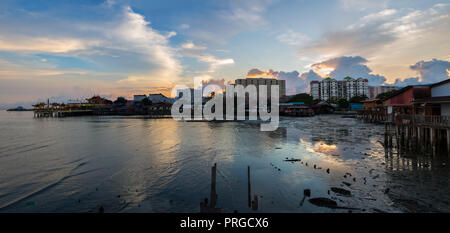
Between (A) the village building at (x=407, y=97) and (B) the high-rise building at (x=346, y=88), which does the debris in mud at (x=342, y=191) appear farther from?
(B) the high-rise building at (x=346, y=88)

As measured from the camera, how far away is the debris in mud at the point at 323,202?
449 inches

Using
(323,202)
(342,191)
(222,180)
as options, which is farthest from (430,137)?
(222,180)

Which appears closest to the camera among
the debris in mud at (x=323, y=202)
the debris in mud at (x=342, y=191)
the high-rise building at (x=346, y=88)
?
the debris in mud at (x=323, y=202)

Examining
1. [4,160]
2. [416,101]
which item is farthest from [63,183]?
[416,101]

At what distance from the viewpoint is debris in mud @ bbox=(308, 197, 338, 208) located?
11408 mm

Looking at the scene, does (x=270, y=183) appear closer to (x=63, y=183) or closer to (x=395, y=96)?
(x=63, y=183)

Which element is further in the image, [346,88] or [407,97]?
[346,88]

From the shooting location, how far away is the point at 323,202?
11727 millimetres

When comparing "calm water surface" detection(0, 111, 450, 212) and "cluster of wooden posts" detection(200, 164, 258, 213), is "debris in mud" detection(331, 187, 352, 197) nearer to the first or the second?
"calm water surface" detection(0, 111, 450, 212)

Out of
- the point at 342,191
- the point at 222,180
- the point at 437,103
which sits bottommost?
the point at 222,180

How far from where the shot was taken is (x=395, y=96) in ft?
114

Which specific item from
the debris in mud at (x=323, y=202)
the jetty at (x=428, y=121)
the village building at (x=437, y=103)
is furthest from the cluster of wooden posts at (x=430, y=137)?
the debris in mud at (x=323, y=202)

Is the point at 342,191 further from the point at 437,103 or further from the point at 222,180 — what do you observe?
the point at 437,103
